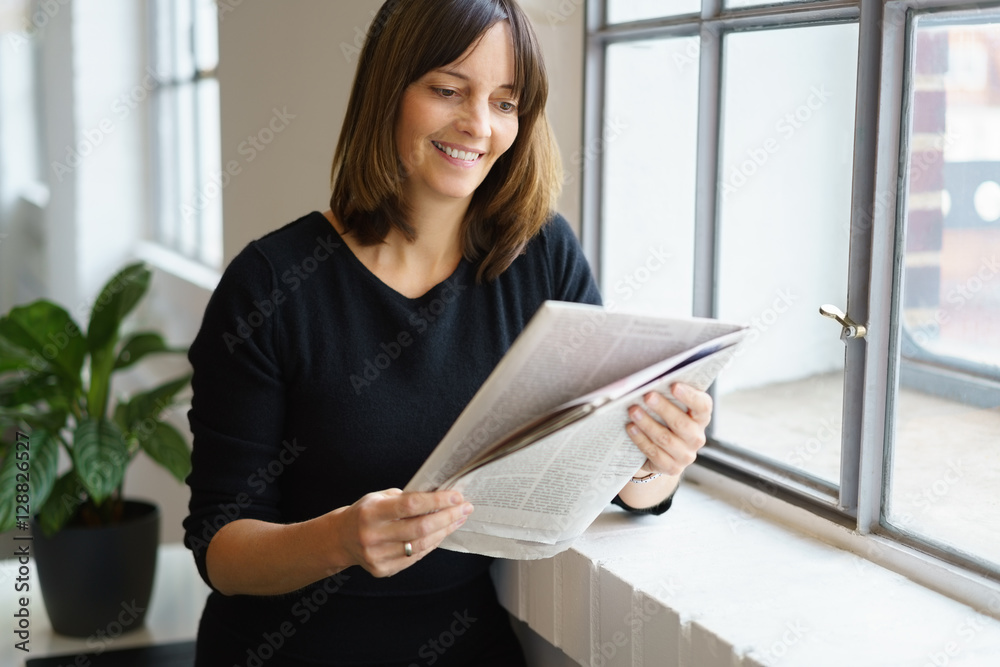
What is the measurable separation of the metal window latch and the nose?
18.9 inches

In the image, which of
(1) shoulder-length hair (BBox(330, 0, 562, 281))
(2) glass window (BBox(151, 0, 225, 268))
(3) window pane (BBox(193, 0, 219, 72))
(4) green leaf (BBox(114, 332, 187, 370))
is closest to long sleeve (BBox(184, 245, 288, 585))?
(1) shoulder-length hair (BBox(330, 0, 562, 281))

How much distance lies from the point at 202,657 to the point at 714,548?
71 cm

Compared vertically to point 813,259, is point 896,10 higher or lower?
higher

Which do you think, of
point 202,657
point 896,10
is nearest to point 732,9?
point 896,10

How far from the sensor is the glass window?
4.06 metres

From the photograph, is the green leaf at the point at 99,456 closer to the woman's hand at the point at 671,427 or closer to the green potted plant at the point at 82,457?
the green potted plant at the point at 82,457

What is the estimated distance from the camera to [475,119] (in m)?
1.24

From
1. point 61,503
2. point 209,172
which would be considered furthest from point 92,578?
point 209,172

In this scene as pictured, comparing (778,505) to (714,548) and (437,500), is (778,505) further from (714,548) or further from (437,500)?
(437,500)

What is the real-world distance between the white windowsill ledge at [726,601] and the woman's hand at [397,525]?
0.33m

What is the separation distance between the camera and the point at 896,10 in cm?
119

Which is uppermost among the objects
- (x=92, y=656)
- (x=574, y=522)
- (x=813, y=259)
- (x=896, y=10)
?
(x=896, y=10)

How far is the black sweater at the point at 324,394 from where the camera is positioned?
1246mm

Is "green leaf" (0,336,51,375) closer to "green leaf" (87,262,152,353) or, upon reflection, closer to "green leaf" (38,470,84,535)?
"green leaf" (87,262,152,353)
